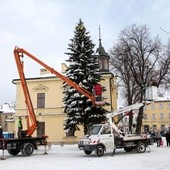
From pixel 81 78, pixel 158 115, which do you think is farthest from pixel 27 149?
pixel 158 115

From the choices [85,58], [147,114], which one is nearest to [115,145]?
[85,58]

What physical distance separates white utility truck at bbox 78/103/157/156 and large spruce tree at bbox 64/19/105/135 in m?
5.81

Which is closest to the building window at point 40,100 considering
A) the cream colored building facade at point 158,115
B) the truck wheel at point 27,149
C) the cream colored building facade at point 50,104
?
the cream colored building facade at point 50,104

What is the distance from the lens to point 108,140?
831 inches

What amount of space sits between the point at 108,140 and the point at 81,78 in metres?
9.45

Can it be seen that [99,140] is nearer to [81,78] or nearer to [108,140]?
[108,140]

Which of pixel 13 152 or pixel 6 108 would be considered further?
pixel 6 108

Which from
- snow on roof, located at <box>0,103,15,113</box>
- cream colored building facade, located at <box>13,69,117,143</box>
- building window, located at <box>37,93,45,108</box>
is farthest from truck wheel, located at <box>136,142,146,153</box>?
snow on roof, located at <box>0,103,15,113</box>

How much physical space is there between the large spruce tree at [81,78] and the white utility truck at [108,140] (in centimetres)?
581

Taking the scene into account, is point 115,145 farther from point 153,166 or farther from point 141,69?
point 141,69

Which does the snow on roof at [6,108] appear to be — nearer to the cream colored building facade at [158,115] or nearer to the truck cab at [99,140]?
the cream colored building facade at [158,115]

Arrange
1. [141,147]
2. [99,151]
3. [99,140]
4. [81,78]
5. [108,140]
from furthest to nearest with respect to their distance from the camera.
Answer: [81,78]
[141,147]
[108,140]
[99,140]
[99,151]

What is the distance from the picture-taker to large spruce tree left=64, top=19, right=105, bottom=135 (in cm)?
2823

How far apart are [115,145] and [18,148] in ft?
21.5
